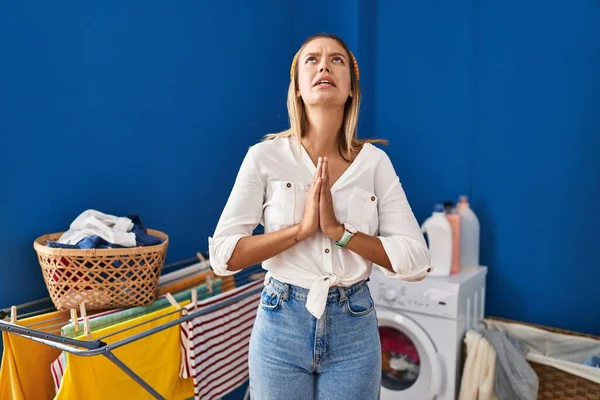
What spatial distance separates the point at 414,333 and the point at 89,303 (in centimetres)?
137

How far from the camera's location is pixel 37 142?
5.74 feet

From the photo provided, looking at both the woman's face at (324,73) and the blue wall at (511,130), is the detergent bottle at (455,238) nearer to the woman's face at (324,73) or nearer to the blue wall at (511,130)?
the blue wall at (511,130)

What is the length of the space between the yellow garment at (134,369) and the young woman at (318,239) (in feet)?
1.55

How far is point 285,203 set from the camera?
1.23 metres

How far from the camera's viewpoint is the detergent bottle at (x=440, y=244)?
244cm

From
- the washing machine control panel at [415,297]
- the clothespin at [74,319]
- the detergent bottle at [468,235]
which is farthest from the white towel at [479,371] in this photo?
the clothespin at [74,319]

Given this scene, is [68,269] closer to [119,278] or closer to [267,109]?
[119,278]

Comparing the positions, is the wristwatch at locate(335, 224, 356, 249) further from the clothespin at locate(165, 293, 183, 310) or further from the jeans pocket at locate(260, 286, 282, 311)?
the clothespin at locate(165, 293, 183, 310)

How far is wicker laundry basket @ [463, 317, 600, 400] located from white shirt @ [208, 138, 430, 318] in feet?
4.45

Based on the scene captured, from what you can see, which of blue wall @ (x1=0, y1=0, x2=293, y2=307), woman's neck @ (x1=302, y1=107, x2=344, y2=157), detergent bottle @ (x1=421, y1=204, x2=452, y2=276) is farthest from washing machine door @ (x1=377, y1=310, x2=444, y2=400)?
woman's neck @ (x1=302, y1=107, x2=344, y2=157)

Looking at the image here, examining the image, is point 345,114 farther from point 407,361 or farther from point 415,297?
point 407,361

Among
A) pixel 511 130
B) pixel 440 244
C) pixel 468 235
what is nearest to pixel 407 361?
pixel 440 244

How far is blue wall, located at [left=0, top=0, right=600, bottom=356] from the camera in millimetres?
1764

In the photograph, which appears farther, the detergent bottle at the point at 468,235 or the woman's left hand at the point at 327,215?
the detergent bottle at the point at 468,235
